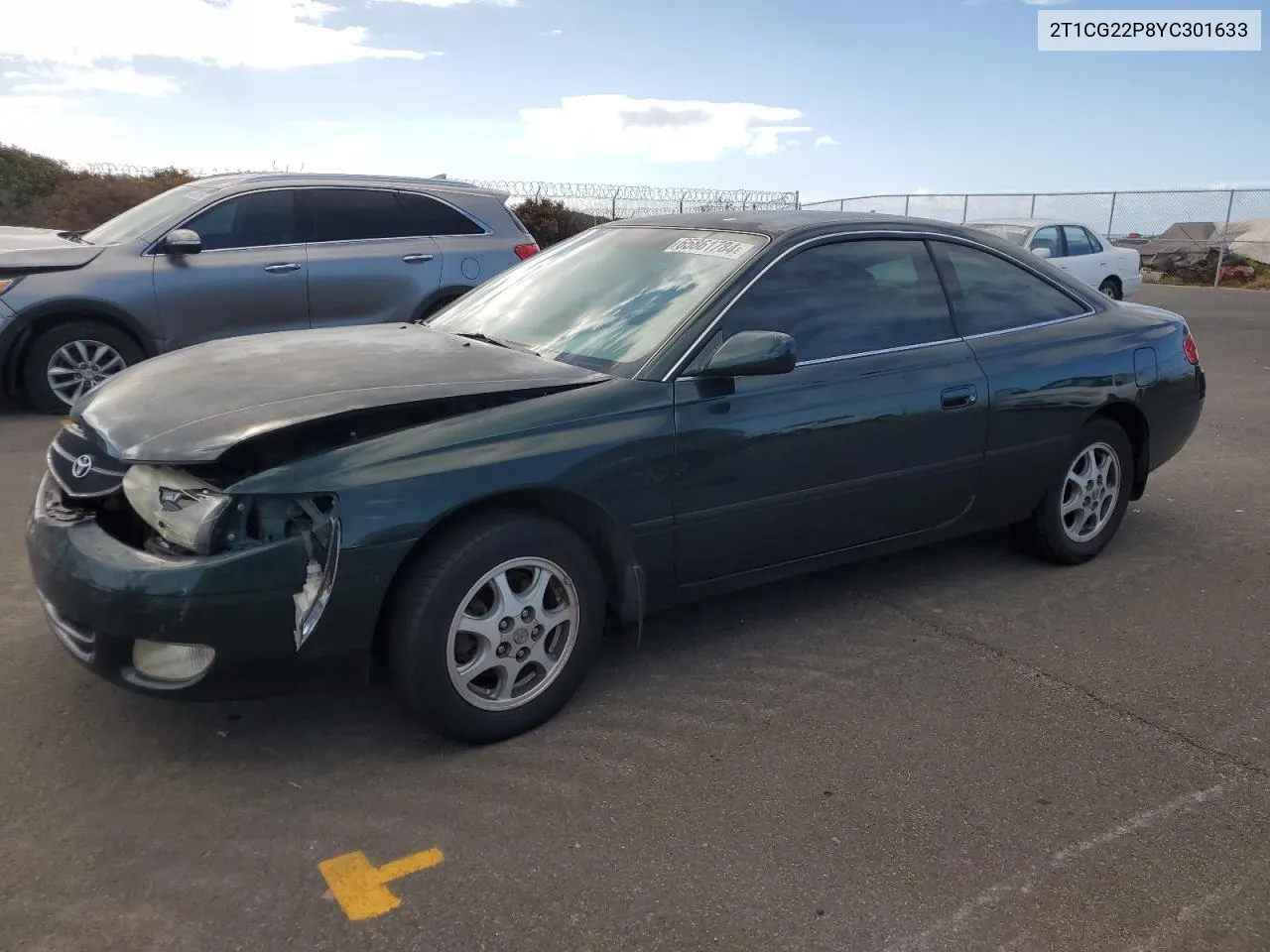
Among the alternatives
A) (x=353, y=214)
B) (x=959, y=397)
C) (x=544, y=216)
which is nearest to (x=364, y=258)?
(x=353, y=214)

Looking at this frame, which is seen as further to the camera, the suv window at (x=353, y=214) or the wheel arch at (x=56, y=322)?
the suv window at (x=353, y=214)

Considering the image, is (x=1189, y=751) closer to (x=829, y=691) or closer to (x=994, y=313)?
(x=829, y=691)

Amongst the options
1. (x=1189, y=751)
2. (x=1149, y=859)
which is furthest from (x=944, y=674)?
(x=1149, y=859)

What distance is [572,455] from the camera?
10.8 feet

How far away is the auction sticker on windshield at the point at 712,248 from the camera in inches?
157

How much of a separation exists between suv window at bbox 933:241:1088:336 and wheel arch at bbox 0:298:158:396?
580cm

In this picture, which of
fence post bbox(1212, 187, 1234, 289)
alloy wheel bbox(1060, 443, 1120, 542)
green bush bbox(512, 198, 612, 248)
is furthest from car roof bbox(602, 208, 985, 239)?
fence post bbox(1212, 187, 1234, 289)

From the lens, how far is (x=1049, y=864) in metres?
2.76

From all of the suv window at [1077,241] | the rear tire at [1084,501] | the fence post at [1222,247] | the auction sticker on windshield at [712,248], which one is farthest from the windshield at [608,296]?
the fence post at [1222,247]

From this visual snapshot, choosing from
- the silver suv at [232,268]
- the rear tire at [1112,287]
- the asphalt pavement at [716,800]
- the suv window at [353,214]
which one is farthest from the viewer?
the rear tire at [1112,287]

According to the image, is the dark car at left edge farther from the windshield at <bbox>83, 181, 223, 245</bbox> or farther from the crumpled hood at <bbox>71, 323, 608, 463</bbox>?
the windshield at <bbox>83, 181, 223, 245</bbox>

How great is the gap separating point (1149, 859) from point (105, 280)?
289 inches

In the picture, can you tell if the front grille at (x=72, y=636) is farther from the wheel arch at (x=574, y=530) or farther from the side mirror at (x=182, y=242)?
the side mirror at (x=182, y=242)

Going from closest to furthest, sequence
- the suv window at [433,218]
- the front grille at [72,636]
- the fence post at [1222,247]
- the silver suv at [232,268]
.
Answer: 1. the front grille at [72,636]
2. the silver suv at [232,268]
3. the suv window at [433,218]
4. the fence post at [1222,247]
